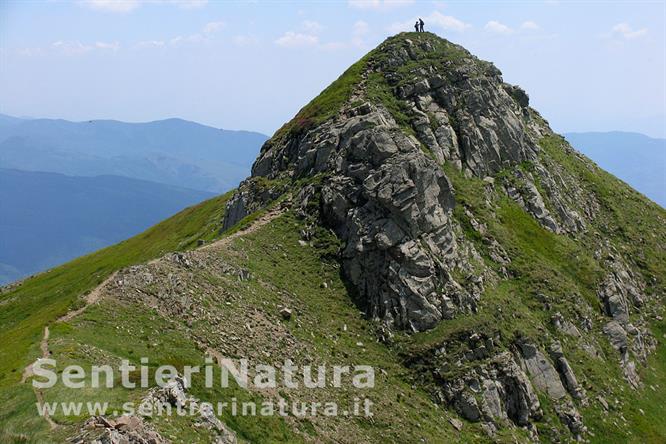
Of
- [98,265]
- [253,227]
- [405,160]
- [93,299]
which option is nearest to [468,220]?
[405,160]

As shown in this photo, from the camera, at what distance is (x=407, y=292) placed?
56.4 meters

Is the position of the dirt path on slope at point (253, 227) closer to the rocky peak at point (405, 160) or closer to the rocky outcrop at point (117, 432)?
the rocky peak at point (405, 160)

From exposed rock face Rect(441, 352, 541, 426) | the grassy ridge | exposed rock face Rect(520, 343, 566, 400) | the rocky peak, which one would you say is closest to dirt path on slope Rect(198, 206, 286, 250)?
the rocky peak

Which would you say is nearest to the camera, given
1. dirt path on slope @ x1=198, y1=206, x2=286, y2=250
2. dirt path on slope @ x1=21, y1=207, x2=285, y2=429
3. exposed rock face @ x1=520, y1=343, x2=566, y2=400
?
dirt path on slope @ x1=21, y1=207, x2=285, y2=429

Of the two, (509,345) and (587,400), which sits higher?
(509,345)

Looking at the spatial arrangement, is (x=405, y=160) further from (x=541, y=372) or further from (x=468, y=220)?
(x=541, y=372)

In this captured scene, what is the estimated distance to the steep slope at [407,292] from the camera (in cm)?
4044

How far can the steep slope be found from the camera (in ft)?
133

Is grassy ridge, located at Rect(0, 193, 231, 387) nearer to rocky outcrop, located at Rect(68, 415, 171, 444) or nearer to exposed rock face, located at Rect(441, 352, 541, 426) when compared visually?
exposed rock face, located at Rect(441, 352, 541, 426)

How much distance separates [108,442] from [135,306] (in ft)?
66.9

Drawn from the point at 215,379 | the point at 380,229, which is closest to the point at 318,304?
the point at 380,229

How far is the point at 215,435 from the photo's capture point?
100 feet

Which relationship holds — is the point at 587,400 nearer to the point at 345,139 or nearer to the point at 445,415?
the point at 445,415

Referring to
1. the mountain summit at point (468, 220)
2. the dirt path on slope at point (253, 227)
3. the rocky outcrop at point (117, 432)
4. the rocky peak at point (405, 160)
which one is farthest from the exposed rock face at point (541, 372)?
the rocky outcrop at point (117, 432)
